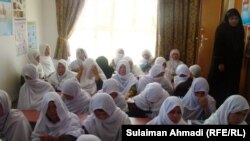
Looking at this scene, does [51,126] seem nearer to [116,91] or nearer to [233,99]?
[116,91]

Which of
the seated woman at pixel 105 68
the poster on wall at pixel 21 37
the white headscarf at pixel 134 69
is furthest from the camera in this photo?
the white headscarf at pixel 134 69

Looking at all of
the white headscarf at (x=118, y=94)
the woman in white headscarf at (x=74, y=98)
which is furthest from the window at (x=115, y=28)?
the woman in white headscarf at (x=74, y=98)

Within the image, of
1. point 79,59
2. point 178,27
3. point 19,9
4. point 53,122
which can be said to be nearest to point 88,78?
point 79,59

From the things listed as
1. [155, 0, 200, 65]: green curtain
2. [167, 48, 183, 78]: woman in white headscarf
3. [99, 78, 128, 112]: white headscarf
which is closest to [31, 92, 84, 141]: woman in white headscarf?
[99, 78, 128, 112]: white headscarf

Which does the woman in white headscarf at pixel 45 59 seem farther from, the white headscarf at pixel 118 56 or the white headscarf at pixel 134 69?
the white headscarf at pixel 134 69

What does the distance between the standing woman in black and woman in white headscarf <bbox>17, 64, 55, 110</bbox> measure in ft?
8.53

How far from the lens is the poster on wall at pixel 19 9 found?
5.28m

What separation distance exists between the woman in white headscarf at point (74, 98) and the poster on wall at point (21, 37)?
239 centimetres

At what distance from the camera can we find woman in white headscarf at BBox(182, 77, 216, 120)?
3.36 m

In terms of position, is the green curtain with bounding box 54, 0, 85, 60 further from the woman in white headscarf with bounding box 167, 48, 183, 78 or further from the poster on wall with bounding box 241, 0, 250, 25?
the poster on wall with bounding box 241, 0, 250, 25

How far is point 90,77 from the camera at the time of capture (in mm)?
5004

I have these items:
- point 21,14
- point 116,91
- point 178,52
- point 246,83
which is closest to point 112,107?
point 116,91

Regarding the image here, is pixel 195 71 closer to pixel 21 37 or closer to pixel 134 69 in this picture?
pixel 134 69

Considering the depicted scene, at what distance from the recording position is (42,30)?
672cm
